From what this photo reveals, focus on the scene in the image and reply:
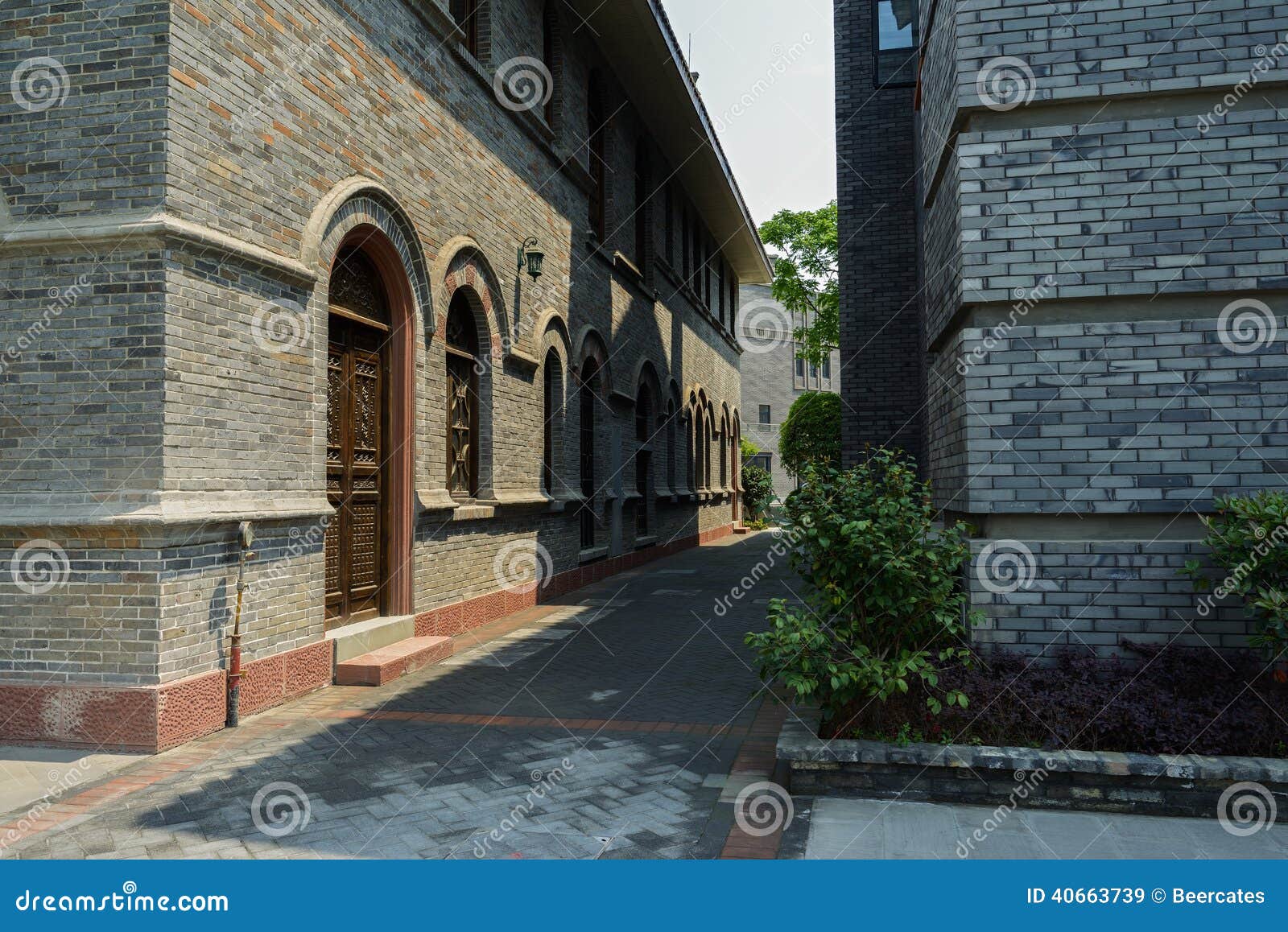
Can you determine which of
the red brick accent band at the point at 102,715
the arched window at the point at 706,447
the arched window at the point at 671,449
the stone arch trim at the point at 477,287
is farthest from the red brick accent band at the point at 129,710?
the arched window at the point at 706,447

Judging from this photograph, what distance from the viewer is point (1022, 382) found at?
5.49 meters

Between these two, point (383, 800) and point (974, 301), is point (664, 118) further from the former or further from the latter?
point (383, 800)

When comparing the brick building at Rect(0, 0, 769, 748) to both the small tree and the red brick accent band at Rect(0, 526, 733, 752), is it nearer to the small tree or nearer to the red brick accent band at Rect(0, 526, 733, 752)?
the red brick accent band at Rect(0, 526, 733, 752)

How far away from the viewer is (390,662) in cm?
784

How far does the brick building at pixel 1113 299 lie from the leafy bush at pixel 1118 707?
0.21m

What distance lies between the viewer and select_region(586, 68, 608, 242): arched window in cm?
1559

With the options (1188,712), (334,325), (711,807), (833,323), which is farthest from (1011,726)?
(833,323)

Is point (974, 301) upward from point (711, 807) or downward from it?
upward

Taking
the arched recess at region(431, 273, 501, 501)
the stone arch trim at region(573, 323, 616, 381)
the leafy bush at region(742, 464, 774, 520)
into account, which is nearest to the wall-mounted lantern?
the arched recess at region(431, 273, 501, 501)

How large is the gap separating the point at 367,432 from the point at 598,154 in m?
9.03

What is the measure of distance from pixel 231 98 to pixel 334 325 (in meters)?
2.15

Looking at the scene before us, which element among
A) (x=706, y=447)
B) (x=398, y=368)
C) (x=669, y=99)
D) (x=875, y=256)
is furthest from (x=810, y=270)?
(x=398, y=368)

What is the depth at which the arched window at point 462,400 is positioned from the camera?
1041cm

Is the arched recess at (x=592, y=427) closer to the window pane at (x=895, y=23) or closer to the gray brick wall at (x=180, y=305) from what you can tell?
the gray brick wall at (x=180, y=305)
